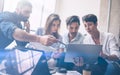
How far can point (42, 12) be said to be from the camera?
10.1 ft

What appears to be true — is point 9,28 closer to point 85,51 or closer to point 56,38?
point 85,51

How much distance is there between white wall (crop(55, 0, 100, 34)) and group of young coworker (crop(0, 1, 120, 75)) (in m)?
0.95

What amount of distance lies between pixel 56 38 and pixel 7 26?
800 mm

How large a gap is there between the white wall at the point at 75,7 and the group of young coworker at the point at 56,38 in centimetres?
95

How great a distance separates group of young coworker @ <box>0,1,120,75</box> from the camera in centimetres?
112

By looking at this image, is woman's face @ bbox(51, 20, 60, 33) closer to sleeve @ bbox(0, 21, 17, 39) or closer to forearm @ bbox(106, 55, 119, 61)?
forearm @ bbox(106, 55, 119, 61)

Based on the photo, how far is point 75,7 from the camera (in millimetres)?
3182

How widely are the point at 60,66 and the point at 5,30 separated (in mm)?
452

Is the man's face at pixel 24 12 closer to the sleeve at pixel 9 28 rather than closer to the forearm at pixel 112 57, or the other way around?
the sleeve at pixel 9 28

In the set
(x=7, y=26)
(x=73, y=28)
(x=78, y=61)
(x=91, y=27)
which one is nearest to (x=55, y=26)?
(x=73, y=28)

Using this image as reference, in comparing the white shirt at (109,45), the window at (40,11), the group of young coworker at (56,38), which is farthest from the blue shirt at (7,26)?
the window at (40,11)

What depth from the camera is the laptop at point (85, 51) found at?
1.26 meters

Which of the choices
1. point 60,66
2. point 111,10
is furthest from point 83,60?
point 111,10

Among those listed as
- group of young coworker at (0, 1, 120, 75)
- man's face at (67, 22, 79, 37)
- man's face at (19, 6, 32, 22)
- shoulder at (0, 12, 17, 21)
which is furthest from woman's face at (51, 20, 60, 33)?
shoulder at (0, 12, 17, 21)
